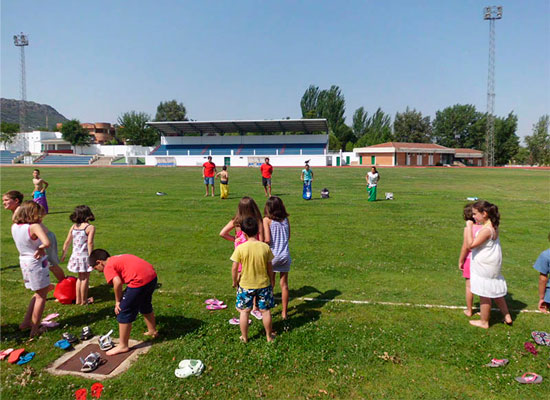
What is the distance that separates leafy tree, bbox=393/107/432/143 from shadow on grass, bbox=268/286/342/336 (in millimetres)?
97276

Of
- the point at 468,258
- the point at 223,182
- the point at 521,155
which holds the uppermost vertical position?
the point at 521,155

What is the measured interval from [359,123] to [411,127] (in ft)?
45.1

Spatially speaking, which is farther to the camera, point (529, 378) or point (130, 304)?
point (130, 304)

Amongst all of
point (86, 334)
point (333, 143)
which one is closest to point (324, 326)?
point (86, 334)

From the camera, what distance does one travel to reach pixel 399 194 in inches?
805

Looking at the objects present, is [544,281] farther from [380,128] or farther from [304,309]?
[380,128]

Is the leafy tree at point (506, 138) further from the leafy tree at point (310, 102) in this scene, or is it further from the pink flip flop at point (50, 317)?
the pink flip flop at point (50, 317)

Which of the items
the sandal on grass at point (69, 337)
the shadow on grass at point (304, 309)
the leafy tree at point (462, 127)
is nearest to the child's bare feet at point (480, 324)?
the shadow on grass at point (304, 309)

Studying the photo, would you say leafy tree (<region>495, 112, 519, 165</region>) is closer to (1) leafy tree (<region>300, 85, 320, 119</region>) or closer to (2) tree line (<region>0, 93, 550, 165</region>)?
(2) tree line (<region>0, 93, 550, 165</region>)

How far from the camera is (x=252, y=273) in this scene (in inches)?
184

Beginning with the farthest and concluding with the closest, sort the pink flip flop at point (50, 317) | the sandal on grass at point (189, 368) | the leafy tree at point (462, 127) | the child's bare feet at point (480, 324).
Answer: the leafy tree at point (462, 127) < the pink flip flop at point (50, 317) < the child's bare feet at point (480, 324) < the sandal on grass at point (189, 368)

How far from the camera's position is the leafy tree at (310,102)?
98.2 metres

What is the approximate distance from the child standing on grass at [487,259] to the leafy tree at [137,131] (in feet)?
331

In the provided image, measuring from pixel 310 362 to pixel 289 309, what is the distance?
1563mm
